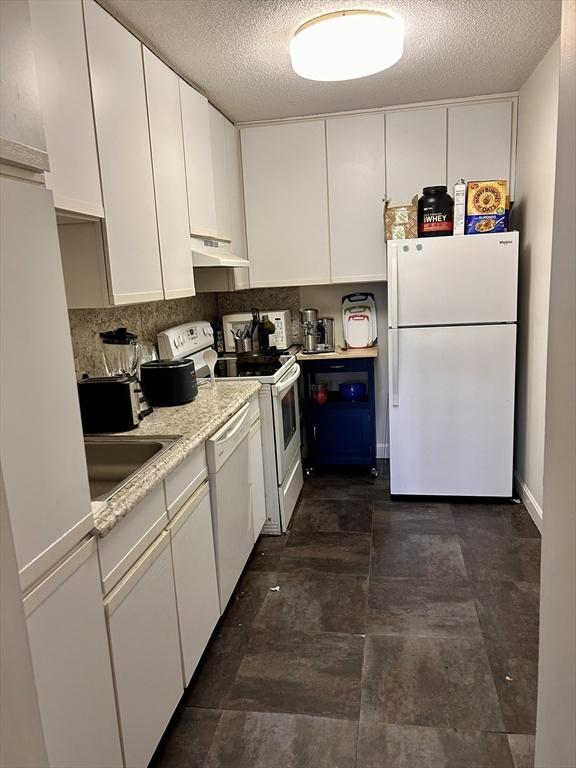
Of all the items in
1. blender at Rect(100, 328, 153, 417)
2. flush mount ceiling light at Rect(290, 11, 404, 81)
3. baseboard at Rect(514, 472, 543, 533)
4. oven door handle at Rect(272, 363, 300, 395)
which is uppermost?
flush mount ceiling light at Rect(290, 11, 404, 81)

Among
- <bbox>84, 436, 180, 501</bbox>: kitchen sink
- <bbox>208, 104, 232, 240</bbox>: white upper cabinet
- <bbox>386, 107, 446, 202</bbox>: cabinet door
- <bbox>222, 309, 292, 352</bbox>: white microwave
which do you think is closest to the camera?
<bbox>84, 436, 180, 501</bbox>: kitchen sink

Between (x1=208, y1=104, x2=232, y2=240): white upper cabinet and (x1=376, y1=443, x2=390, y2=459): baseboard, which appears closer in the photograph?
(x1=208, y1=104, x2=232, y2=240): white upper cabinet

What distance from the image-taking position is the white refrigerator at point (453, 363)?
3066 millimetres

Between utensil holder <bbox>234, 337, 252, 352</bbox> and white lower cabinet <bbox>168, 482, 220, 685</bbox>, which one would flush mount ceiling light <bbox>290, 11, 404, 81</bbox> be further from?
white lower cabinet <bbox>168, 482, 220, 685</bbox>

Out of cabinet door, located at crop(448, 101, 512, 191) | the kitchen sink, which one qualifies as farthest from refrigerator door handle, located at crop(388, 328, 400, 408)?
the kitchen sink

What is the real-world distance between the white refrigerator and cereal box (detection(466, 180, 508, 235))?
92 mm

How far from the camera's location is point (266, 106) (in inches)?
128

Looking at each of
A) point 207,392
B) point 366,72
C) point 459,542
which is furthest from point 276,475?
point 366,72

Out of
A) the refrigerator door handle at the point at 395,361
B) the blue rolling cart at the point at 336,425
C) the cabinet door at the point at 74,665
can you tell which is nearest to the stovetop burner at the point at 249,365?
the blue rolling cart at the point at 336,425

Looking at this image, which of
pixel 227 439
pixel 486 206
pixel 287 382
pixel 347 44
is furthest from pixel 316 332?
pixel 347 44

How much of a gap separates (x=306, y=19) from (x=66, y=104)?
108 centimetres

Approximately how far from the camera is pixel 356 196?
139 inches

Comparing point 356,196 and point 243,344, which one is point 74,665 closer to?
point 243,344

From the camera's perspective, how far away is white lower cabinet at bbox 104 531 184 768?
1396mm
